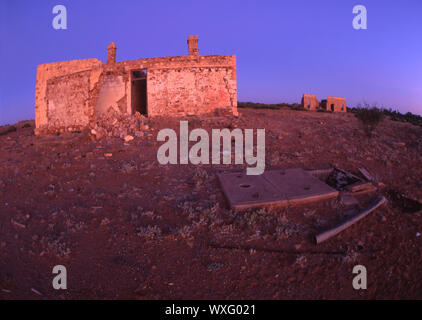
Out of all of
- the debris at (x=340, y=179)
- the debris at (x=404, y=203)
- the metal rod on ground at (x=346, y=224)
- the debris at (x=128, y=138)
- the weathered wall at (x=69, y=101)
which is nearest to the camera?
the metal rod on ground at (x=346, y=224)

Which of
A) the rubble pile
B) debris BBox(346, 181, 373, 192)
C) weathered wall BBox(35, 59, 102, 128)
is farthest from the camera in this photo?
weathered wall BBox(35, 59, 102, 128)

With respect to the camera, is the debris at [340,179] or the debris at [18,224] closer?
the debris at [18,224]

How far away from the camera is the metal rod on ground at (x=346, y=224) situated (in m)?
3.17

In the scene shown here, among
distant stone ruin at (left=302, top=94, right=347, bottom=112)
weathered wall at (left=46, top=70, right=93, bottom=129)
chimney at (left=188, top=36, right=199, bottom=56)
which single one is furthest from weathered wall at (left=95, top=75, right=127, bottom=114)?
distant stone ruin at (left=302, top=94, right=347, bottom=112)

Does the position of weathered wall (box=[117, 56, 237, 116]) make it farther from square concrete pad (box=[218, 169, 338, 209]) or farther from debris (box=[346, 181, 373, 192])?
debris (box=[346, 181, 373, 192])

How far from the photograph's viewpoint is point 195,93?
1213cm

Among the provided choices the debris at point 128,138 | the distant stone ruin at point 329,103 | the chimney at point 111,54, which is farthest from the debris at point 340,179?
the distant stone ruin at point 329,103

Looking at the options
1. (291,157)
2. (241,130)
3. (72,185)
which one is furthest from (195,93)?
(72,185)

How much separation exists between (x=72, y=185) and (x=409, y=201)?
6.22 metres

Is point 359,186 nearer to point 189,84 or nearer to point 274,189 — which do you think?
point 274,189

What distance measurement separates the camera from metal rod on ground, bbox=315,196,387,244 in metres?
3.17

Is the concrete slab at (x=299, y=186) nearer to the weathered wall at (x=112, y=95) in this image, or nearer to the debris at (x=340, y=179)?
the debris at (x=340, y=179)

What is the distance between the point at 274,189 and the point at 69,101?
12.5 metres
